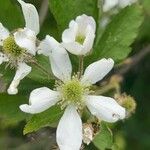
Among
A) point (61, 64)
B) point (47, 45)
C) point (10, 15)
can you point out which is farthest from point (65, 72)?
point (10, 15)

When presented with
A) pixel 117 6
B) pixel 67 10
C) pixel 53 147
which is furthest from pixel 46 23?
pixel 53 147

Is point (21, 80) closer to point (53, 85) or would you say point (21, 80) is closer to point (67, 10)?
point (53, 85)

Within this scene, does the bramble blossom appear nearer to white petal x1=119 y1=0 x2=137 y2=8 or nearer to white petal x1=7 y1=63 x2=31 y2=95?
white petal x1=7 y1=63 x2=31 y2=95

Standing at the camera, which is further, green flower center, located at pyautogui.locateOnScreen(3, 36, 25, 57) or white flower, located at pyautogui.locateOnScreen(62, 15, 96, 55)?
green flower center, located at pyautogui.locateOnScreen(3, 36, 25, 57)

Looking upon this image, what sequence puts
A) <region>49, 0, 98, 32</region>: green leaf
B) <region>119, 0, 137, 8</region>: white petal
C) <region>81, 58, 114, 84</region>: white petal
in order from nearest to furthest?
<region>81, 58, 114, 84</region>: white petal → <region>49, 0, 98, 32</region>: green leaf → <region>119, 0, 137, 8</region>: white petal

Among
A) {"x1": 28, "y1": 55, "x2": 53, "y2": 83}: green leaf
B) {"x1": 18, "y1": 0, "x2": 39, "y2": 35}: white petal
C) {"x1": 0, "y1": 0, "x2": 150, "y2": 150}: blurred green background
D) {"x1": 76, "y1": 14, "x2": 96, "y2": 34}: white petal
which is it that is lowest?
{"x1": 0, "y1": 0, "x2": 150, "y2": 150}: blurred green background

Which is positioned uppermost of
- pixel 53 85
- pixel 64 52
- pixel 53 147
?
pixel 64 52

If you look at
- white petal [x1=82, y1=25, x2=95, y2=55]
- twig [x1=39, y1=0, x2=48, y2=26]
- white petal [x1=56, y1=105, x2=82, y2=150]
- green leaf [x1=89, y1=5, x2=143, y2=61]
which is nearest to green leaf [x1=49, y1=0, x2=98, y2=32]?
green leaf [x1=89, y1=5, x2=143, y2=61]
